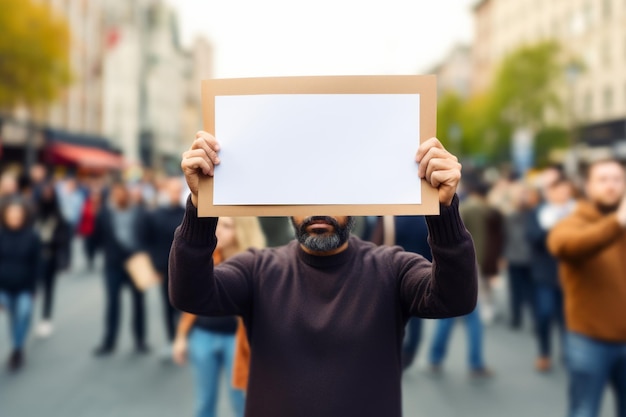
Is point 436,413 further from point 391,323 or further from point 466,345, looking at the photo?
point 391,323

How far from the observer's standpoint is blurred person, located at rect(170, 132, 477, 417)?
7.21 feet

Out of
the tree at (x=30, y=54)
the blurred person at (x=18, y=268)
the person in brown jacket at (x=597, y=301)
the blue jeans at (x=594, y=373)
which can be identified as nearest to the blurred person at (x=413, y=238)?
the person in brown jacket at (x=597, y=301)

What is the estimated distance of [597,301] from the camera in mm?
4129

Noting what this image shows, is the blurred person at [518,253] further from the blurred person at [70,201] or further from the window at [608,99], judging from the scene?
the window at [608,99]

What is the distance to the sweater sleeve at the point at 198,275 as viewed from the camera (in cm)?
221

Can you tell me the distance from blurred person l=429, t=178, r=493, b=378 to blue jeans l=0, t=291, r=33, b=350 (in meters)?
4.39

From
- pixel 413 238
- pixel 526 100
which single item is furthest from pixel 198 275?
pixel 526 100

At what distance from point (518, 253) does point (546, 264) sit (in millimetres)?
1589

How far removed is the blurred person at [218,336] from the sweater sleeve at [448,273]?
1989 millimetres

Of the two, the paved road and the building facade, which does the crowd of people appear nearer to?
the paved road

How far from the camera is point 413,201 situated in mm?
1973

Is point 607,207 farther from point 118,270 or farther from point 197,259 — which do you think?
point 118,270

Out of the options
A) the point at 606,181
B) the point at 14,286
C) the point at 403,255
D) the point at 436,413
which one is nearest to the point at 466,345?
the point at 436,413

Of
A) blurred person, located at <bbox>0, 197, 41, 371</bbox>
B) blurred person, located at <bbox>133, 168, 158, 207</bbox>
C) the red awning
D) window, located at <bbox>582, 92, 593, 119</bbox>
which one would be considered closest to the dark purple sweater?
blurred person, located at <bbox>0, 197, 41, 371</bbox>
